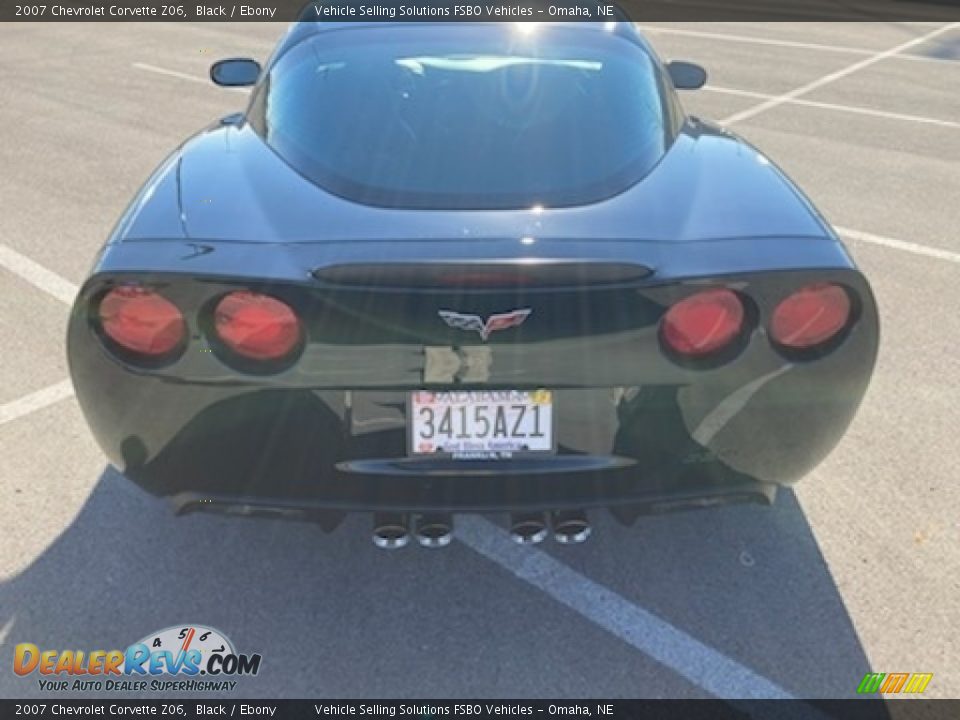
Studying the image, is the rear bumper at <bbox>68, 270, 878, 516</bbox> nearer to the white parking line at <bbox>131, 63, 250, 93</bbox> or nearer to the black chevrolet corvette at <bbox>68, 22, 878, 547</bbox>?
the black chevrolet corvette at <bbox>68, 22, 878, 547</bbox>

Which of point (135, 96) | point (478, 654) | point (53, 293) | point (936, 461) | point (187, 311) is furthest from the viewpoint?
point (135, 96)

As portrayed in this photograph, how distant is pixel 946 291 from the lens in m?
4.67

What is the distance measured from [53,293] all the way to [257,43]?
29.7 ft

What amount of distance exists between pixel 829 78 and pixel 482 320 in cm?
993

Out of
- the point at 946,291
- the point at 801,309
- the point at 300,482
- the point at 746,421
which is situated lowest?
the point at 946,291

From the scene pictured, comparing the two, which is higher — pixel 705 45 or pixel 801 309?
pixel 801 309

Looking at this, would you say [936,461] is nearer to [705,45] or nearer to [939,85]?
[939,85]

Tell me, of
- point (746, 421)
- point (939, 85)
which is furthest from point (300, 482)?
point (939, 85)

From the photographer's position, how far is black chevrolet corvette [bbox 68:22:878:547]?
2047 mm

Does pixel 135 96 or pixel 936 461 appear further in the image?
pixel 135 96

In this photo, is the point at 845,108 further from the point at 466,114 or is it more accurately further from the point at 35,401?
the point at 35,401

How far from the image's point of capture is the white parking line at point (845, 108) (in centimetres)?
855

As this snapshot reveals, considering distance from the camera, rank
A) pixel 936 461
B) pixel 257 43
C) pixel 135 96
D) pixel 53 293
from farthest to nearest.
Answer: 1. pixel 257 43
2. pixel 135 96
3. pixel 53 293
4. pixel 936 461

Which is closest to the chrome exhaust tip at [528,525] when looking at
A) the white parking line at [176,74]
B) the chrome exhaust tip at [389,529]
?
the chrome exhaust tip at [389,529]
